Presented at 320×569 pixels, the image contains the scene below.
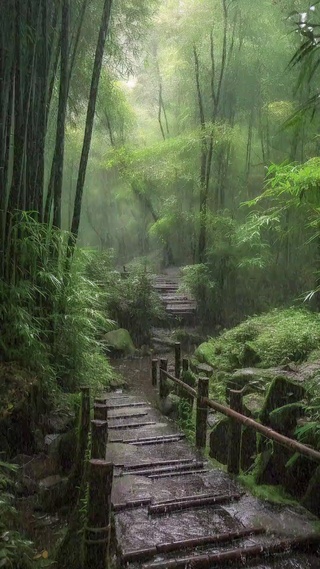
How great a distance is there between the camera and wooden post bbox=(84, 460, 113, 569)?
93.6 inches

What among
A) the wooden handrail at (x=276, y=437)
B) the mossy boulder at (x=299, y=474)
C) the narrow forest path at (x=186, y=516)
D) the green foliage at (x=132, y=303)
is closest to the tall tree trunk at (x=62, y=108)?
the narrow forest path at (x=186, y=516)

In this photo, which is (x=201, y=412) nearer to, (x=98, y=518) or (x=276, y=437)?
(x=276, y=437)

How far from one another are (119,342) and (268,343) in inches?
154

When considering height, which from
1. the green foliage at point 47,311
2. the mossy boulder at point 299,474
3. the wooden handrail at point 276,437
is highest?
the green foliage at point 47,311

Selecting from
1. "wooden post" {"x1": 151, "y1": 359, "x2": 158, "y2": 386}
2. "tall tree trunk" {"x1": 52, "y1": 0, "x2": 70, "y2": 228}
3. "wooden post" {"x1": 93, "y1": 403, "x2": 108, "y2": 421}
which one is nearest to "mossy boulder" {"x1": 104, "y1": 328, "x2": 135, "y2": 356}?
"wooden post" {"x1": 151, "y1": 359, "x2": 158, "y2": 386}

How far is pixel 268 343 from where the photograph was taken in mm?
7258

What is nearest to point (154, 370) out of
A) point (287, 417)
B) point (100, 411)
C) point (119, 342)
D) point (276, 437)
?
point (119, 342)

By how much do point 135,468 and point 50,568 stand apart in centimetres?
99

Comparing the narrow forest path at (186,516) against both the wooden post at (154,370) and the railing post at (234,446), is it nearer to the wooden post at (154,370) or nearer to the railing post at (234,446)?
the railing post at (234,446)

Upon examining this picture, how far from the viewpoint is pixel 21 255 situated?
499cm

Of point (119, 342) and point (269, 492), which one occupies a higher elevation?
point (119, 342)

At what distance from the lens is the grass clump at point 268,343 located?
6891mm

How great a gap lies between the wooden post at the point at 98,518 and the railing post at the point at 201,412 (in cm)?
193

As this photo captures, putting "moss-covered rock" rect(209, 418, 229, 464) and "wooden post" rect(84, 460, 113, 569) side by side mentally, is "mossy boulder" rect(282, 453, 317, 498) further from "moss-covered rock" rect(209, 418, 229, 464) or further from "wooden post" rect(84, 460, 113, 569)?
"wooden post" rect(84, 460, 113, 569)
